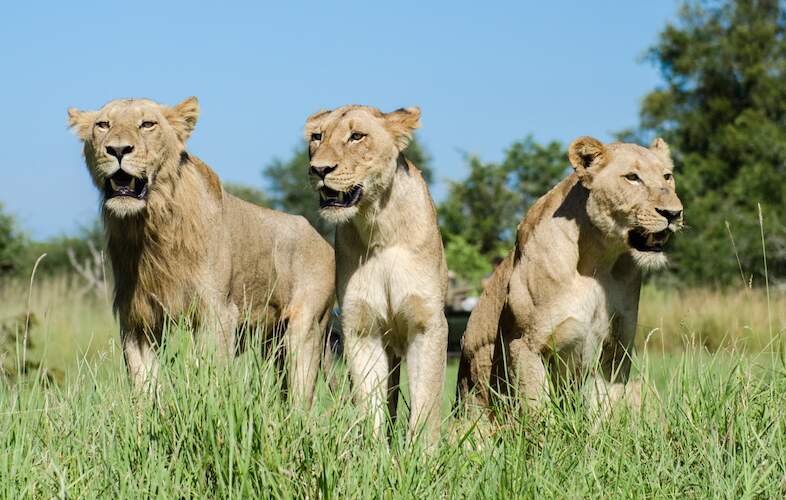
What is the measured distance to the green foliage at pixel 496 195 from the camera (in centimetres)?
3159

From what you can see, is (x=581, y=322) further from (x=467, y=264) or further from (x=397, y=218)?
(x=467, y=264)

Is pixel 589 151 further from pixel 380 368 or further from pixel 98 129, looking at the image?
pixel 98 129

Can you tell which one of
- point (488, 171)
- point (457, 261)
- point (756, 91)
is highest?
point (756, 91)

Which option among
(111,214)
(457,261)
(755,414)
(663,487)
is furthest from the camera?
(457,261)

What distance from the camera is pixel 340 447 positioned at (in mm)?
3574

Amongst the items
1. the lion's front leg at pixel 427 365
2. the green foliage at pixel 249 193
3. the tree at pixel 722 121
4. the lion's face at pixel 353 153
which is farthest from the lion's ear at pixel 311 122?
the green foliage at pixel 249 193

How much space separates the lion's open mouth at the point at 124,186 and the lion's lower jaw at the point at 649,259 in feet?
6.79

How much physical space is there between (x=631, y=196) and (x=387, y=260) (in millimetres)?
1018

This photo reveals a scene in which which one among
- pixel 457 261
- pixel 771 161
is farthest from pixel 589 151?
pixel 771 161

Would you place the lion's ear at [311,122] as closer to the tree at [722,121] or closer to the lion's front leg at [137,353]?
the lion's front leg at [137,353]

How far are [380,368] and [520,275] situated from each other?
2.32 feet

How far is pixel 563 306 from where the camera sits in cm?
464

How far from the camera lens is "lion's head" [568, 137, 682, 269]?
451 centimetres

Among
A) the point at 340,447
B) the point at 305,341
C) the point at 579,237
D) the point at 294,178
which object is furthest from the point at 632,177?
the point at 294,178
